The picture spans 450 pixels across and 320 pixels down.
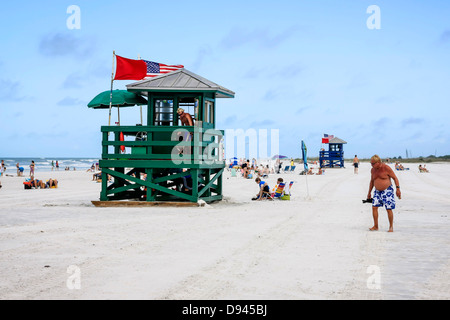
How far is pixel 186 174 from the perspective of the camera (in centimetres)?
1484

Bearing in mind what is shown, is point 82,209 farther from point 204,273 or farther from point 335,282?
point 335,282

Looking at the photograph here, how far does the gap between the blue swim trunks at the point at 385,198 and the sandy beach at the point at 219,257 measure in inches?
23.1

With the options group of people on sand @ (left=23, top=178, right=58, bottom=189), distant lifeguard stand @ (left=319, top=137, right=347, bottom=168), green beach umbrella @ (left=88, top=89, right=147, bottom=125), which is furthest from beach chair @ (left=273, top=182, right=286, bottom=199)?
distant lifeguard stand @ (left=319, top=137, right=347, bottom=168)

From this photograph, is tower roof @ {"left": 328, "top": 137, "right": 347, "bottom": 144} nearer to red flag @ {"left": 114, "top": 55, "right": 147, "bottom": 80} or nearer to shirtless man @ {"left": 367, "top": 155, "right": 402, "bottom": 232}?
red flag @ {"left": 114, "top": 55, "right": 147, "bottom": 80}

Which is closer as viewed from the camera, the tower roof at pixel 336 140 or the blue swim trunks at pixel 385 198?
the blue swim trunks at pixel 385 198

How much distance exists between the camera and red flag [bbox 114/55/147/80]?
1627 cm

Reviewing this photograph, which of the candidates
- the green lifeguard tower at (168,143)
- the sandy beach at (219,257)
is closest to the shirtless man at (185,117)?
the green lifeguard tower at (168,143)

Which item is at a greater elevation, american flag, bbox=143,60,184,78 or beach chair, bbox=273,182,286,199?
american flag, bbox=143,60,184,78

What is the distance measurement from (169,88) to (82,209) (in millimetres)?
4494

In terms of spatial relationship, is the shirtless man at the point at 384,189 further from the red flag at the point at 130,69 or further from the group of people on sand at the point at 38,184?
the group of people on sand at the point at 38,184

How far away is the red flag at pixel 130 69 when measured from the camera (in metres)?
16.3

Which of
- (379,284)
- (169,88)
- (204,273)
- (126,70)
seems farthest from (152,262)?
(126,70)

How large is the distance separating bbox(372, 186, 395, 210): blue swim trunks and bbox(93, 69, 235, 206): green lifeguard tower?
6.03m

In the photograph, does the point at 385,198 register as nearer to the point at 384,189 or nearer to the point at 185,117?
the point at 384,189
